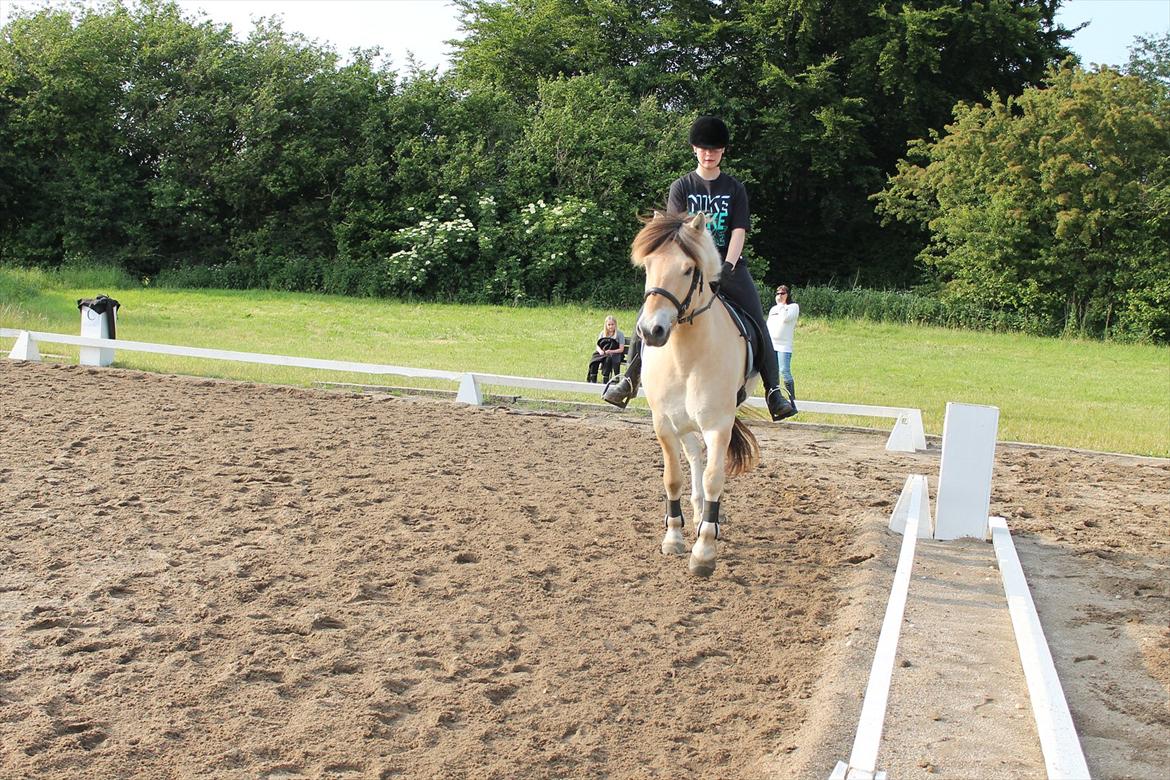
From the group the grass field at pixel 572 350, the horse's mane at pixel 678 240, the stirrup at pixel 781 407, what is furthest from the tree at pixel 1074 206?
the horse's mane at pixel 678 240

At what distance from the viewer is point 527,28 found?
124 ft

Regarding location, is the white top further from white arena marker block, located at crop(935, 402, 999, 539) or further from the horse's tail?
the horse's tail

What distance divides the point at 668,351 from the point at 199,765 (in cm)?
346

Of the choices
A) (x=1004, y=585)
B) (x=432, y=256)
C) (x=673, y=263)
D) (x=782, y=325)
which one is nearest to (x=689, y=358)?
(x=673, y=263)

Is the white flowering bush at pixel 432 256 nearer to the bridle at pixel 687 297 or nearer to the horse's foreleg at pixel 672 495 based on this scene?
the horse's foreleg at pixel 672 495

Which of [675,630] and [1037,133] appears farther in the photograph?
[1037,133]

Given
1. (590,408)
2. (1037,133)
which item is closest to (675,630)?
(590,408)

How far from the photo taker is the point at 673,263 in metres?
5.51

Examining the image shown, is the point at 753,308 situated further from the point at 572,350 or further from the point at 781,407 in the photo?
the point at 572,350

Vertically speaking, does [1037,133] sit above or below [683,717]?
above

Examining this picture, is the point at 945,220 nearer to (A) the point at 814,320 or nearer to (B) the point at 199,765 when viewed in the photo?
(A) the point at 814,320

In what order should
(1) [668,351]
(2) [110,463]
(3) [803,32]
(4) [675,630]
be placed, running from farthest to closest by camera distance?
(3) [803,32]
(2) [110,463]
(1) [668,351]
(4) [675,630]

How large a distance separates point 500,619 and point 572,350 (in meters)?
15.3

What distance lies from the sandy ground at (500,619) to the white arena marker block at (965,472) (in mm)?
222
